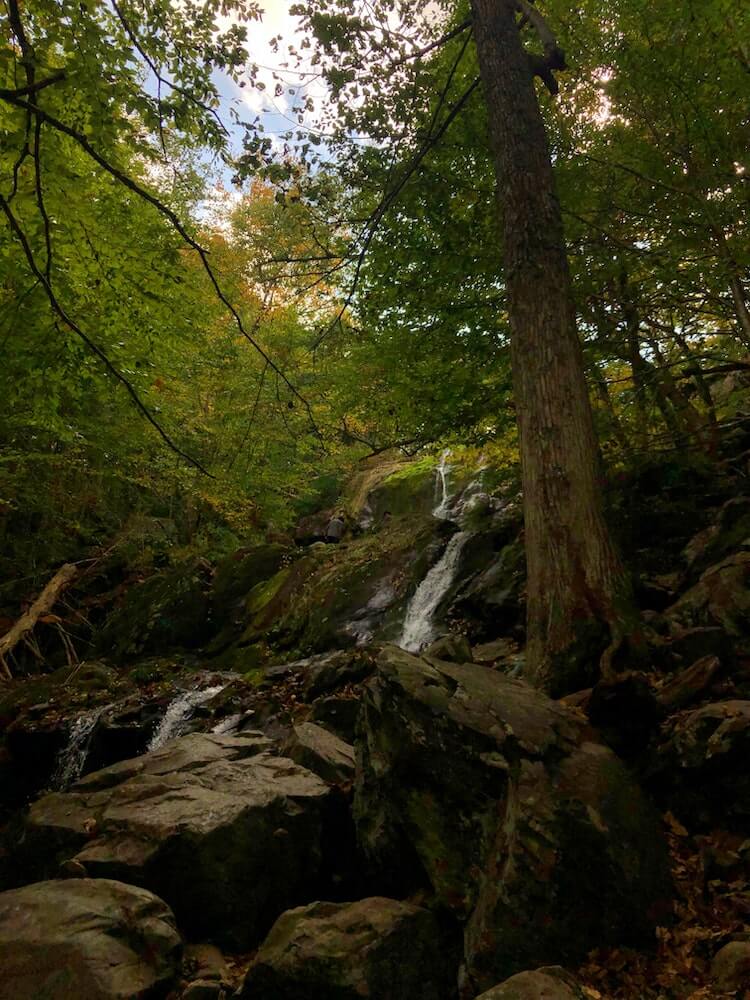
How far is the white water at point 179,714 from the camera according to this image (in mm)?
9234

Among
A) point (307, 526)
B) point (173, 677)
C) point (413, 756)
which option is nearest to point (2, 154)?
point (413, 756)

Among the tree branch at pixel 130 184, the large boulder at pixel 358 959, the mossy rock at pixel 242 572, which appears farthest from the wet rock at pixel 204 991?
the mossy rock at pixel 242 572

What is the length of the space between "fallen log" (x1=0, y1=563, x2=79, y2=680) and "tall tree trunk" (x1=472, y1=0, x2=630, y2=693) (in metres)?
11.0

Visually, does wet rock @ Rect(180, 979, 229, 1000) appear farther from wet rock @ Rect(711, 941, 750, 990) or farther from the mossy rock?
the mossy rock

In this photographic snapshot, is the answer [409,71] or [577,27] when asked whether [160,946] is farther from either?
[577,27]

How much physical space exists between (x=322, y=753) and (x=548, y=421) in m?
3.84

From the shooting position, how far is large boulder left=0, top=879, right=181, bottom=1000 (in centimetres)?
301

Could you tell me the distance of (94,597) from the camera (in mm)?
16281

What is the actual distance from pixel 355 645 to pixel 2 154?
8224 millimetres

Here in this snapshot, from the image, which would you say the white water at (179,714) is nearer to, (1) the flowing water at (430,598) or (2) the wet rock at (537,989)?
(1) the flowing water at (430,598)

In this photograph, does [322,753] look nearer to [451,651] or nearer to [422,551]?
[451,651]

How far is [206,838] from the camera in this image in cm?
437

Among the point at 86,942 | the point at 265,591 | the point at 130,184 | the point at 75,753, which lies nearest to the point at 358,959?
the point at 86,942

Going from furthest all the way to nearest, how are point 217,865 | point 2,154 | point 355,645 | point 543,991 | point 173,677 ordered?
point 173,677 < point 355,645 < point 2,154 < point 217,865 < point 543,991
